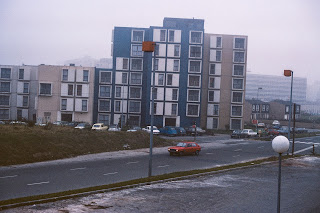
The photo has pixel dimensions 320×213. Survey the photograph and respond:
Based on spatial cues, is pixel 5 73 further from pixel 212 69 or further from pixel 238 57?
pixel 238 57

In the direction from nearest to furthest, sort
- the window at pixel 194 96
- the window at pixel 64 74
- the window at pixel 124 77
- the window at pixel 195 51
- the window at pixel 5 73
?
the window at pixel 64 74, the window at pixel 5 73, the window at pixel 195 51, the window at pixel 194 96, the window at pixel 124 77

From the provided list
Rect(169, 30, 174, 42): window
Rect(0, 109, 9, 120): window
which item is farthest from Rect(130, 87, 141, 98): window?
Rect(0, 109, 9, 120): window

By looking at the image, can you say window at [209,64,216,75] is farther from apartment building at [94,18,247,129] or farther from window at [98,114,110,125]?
window at [98,114,110,125]

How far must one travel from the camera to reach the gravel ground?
12.7 m

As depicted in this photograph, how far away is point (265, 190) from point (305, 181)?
15.5 feet

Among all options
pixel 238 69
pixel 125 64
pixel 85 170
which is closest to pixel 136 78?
pixel 125 64

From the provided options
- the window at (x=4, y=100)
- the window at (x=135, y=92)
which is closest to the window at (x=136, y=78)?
the window at (x=135, y=92)

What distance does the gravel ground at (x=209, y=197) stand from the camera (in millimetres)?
12695

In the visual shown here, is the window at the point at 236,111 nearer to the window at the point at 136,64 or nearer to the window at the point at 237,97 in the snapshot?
the window at the point at 237,97

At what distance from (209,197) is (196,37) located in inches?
2290

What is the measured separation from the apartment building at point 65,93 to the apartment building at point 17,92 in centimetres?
600

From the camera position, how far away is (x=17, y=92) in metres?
70.1

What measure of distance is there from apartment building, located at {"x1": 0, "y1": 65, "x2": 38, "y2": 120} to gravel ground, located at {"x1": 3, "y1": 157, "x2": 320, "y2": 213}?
193ft

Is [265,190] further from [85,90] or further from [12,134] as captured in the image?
[85,90]
